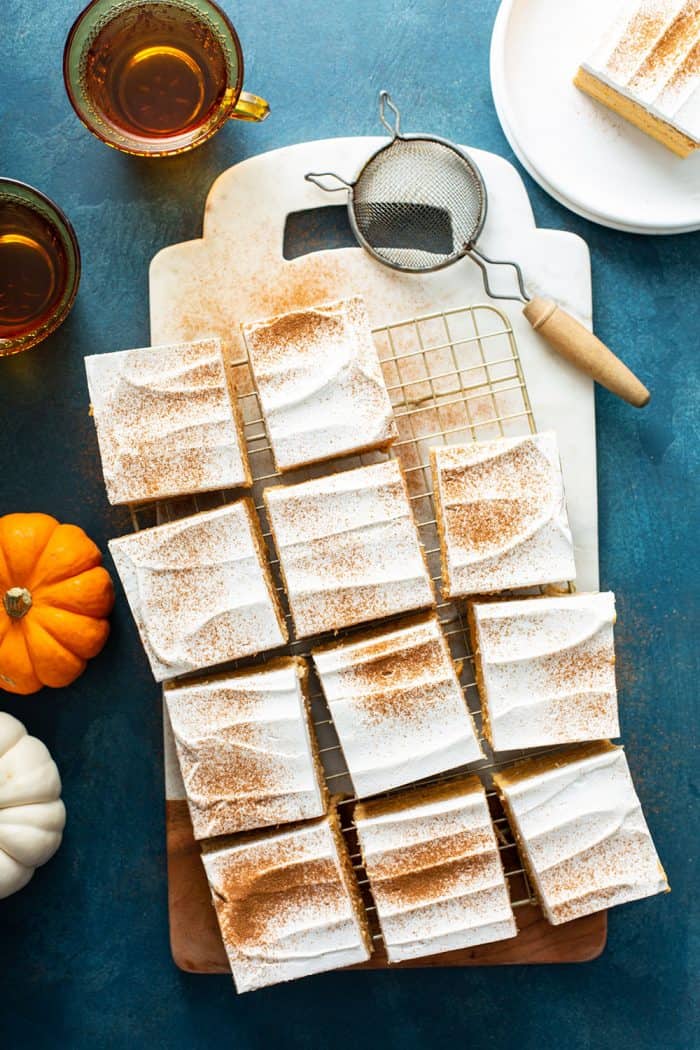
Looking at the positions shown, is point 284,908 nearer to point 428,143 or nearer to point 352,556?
point 352,556

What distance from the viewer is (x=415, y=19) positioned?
12.5 ft

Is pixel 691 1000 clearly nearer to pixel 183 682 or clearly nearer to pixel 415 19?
pixel 183 682

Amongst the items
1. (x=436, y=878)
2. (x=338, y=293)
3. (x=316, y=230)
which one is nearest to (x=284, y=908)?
(x=436, y=878)

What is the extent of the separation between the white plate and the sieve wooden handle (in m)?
0.50

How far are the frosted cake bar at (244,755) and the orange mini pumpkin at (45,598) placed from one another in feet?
1.51

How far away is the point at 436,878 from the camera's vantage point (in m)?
3.47

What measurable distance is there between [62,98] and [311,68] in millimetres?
1036

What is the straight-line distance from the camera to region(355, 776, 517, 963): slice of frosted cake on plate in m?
3.46

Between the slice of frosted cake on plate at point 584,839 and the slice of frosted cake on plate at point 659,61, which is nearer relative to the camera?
the slice of frosted cake on plate at point 584,839

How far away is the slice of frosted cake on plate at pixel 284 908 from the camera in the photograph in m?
3.45

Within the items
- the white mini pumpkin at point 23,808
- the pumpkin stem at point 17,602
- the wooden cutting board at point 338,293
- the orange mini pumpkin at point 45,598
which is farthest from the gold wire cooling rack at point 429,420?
the white mini pumpkin at point 23,808

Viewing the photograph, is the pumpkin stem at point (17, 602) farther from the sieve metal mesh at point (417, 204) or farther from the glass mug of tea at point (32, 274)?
the sieve metal mesh at point (417, 204)

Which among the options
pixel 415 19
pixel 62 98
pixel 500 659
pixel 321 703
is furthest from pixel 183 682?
pixel 415 19

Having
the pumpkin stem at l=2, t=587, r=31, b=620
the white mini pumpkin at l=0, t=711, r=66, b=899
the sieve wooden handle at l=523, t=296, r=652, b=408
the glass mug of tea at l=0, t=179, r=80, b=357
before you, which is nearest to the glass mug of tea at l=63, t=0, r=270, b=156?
the glass mug of tea at l=0, t=179, r=80, b=357
